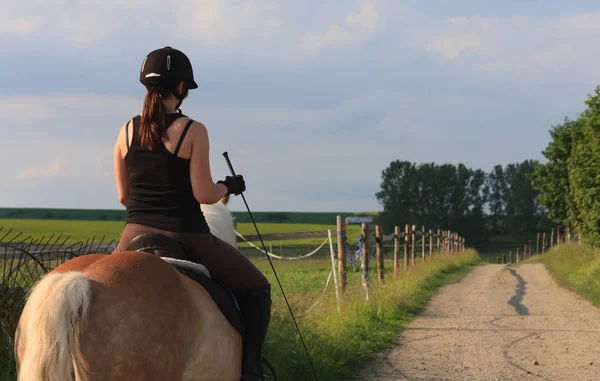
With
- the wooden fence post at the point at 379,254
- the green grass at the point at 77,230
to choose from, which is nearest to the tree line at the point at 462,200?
the green grass at the point at 77,230

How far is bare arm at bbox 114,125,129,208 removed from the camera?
13.3 feet

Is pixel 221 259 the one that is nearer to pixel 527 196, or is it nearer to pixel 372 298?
pixel 372 298

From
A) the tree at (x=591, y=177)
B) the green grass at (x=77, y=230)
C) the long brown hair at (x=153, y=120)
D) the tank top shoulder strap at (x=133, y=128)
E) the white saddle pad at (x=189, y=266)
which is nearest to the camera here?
the white saddle pad at (x=189, y=266)

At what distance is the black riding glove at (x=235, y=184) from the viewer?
4.22 m

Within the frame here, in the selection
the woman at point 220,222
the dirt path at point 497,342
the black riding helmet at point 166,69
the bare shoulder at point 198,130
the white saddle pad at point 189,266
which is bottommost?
the dirt path at point 497,342

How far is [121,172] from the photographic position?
166 inches

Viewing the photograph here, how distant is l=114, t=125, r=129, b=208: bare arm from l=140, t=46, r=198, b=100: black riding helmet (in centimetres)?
33

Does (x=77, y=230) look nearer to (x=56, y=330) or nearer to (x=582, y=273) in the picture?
(x=582, y=273)

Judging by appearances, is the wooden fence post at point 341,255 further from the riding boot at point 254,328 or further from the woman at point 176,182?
the woman at point 176,182

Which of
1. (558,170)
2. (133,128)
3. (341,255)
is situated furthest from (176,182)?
(558,170)

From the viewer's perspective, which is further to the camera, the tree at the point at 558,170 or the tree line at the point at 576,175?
the tree at the point at 558,170

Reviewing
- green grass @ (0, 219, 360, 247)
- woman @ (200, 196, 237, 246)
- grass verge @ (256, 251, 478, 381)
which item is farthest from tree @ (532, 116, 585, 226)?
woman @ (200, 196, 237, 246)

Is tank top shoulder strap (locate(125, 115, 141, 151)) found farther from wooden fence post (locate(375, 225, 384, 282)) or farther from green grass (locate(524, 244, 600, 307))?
wooden fence post (locate(375, 225, 384, 282))

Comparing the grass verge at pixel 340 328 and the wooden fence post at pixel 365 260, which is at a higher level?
the wooden fence post at pixel 365 260
